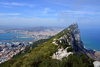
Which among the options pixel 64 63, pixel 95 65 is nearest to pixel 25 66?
pixel 64 63

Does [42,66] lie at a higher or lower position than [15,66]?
higher

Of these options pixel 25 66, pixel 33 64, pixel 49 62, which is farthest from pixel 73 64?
pixel 25 66

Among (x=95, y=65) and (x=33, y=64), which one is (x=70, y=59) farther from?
(x=33, y=64)

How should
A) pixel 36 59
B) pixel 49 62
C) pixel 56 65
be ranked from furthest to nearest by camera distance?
pixel 36 59 < pixel 49 62 < pixel 56 65

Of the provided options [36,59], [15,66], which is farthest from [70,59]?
[15,66]

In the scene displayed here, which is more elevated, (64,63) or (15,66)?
(64,63)

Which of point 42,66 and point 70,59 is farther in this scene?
point 70,59

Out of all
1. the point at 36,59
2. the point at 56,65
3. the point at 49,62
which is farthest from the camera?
the point at 36,59

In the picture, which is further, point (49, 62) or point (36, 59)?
point (36, 59)

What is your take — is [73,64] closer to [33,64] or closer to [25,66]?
[33,64]
